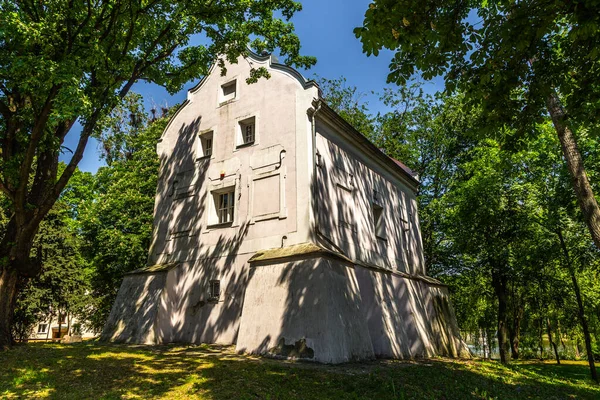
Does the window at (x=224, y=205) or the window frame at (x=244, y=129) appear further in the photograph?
the window frame at (x=244, y=129)

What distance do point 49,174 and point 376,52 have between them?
31.6ft

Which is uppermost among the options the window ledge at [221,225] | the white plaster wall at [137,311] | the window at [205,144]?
the window at [205,144]

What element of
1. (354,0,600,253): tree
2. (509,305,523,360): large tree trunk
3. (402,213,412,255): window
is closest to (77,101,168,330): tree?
(402,213,412,255): window

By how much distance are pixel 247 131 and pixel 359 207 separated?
5.63 m

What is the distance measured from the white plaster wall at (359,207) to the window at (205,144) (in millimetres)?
5231

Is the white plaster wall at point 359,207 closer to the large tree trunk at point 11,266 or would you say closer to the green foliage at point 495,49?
the green foliage at point 495,49

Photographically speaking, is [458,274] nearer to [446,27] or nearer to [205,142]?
[205,142]

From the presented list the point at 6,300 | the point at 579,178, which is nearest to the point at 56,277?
the point at 6,300

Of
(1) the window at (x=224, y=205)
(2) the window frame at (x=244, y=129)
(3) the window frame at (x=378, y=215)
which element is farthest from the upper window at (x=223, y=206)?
(3) the window frame at (x=378, y=215)

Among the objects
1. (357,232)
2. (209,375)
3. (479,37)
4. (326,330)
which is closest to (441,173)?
(357,232)

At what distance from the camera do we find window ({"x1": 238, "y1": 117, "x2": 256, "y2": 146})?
15.0 meters

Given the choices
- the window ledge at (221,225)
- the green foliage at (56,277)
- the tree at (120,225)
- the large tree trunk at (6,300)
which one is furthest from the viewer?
the tree at (120,225)

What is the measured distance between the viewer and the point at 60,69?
8.22m

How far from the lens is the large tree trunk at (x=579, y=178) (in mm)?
9039
